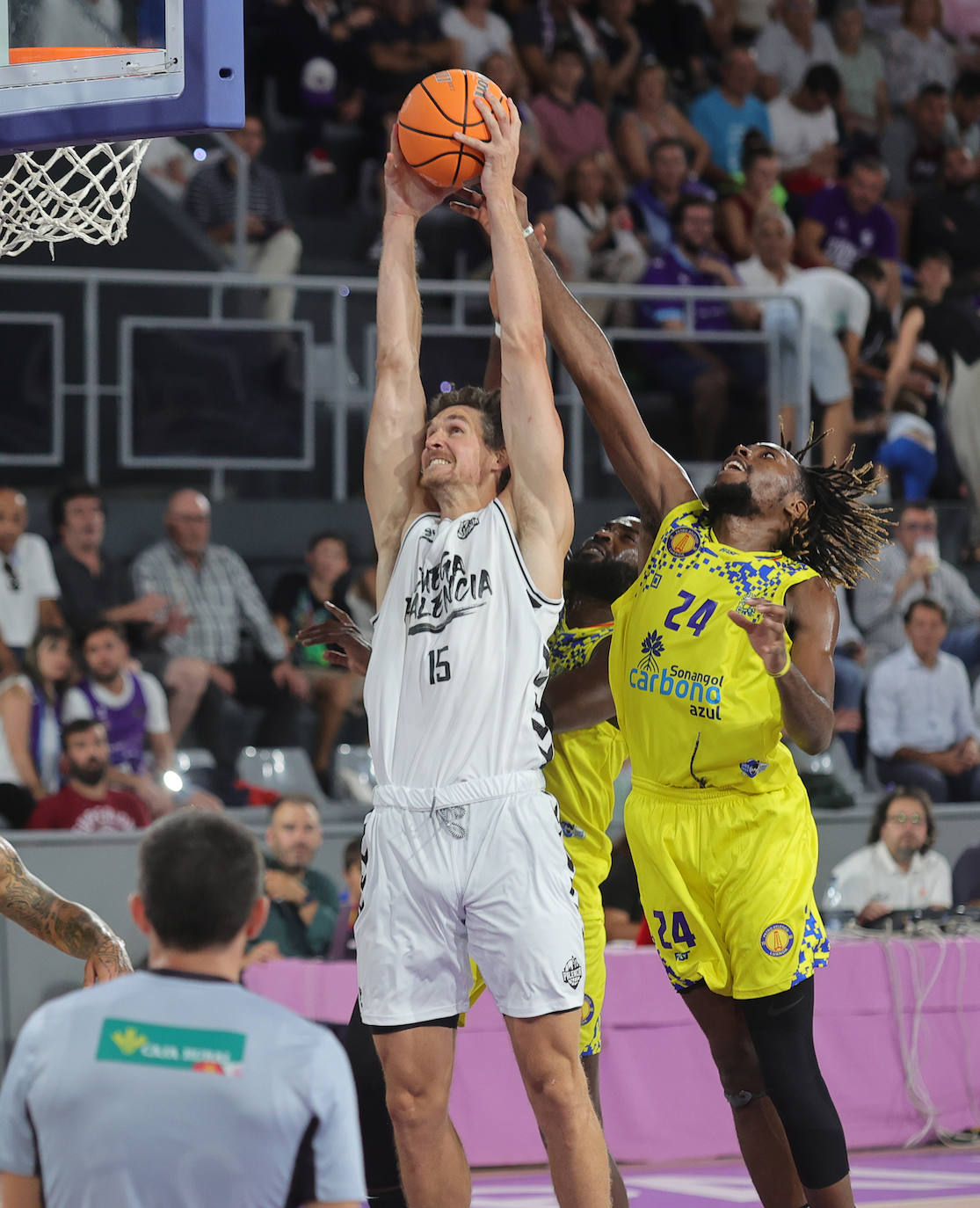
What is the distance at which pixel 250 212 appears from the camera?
11906 mm

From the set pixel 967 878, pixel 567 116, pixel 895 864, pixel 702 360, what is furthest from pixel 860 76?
pixel 895 864

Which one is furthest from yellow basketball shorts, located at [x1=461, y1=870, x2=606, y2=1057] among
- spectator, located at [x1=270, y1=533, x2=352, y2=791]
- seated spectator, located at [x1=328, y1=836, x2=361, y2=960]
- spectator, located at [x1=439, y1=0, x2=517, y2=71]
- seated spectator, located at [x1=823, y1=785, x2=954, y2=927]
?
spectator, located at [x1=439, y1=0, x2=517, y2=71]

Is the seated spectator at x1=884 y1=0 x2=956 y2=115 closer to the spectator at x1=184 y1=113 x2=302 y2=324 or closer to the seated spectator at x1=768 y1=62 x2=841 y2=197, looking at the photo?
the seated spectator at x1=768 y1=62 x2=841 y2=197

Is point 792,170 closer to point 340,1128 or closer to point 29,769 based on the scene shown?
point 29,769

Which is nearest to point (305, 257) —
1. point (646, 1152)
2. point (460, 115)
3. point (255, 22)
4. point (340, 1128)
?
point (255, 22)

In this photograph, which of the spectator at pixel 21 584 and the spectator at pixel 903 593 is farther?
the spectator at pixel 903 593

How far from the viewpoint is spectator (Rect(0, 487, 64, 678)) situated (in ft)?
30.8

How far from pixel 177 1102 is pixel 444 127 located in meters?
2.83

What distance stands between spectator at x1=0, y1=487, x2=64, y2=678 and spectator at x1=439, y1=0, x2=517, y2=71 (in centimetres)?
581

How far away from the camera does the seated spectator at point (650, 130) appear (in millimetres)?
13422

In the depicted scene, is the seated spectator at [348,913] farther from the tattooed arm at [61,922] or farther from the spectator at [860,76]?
the spectator at [860,76]

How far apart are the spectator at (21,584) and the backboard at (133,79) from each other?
505 centimetres

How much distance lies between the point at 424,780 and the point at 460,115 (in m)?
1.79

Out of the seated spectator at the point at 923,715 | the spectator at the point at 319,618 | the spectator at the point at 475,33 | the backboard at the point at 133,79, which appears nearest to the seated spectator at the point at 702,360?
the seated spectator at the point at 923,715
